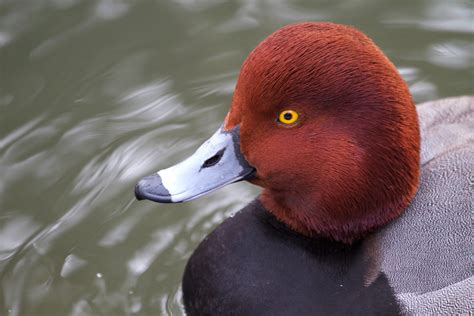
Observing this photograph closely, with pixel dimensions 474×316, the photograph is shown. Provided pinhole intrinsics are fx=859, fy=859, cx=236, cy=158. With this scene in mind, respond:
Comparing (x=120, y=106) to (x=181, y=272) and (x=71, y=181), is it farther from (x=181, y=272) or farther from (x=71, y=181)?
(x=181, y=272)

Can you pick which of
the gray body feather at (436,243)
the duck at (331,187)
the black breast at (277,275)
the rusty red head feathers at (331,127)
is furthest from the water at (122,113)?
the gray body feather at (436,243)

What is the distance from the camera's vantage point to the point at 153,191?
3.63m

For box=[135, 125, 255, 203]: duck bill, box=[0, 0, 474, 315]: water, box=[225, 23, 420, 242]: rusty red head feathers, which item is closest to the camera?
box=[225, 23, 420, 242]: rusty red head feathers

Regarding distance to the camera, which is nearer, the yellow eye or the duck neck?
the yellow eye

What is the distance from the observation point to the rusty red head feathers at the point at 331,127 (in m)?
3.43

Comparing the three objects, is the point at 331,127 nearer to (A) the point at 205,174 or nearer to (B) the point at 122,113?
(A) the point at 205,174

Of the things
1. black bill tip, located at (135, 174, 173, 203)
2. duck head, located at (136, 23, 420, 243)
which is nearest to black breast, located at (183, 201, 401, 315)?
duck head, located at (136, 23, 420, 243)

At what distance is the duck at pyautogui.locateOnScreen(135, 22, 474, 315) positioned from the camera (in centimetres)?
345

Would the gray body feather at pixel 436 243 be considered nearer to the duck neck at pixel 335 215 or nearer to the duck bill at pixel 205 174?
the duck neck at pixel 335 215

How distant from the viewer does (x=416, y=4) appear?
20.7ft

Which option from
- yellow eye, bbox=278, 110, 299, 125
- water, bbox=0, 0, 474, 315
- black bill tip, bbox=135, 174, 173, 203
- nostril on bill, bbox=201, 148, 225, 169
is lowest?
water, bbox=0, 0, 474, 315

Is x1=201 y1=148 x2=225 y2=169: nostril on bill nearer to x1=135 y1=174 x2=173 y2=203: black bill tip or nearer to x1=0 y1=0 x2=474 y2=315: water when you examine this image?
x1=135 y1=174 x2=173 y2=203: black bill tip

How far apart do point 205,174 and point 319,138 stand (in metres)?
0.50

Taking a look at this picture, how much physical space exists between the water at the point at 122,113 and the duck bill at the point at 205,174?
3.23ft
